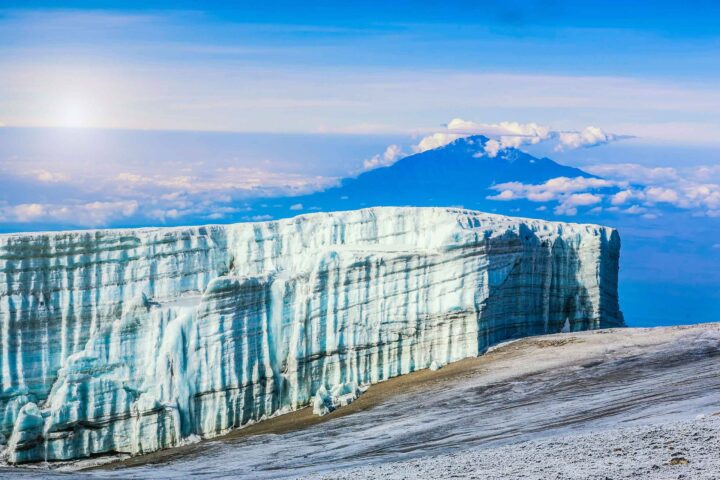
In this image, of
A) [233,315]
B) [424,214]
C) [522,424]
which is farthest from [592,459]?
[424,214]

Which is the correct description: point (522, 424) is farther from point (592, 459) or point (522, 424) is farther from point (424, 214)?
point (424, 214)

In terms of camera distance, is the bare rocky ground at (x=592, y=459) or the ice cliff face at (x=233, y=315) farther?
the ice cliff face at (x=233, y=315)

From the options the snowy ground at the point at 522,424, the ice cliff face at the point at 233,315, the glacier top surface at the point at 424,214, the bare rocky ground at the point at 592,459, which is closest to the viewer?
the bare rocky ground at the point at 592,459

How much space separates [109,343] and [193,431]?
5.81 metres

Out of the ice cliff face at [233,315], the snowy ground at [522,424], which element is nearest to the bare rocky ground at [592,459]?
the snowy ground at [522,424]

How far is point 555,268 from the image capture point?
57.6 m

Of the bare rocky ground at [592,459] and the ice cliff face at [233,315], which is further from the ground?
the ice cliff face at [233,315]

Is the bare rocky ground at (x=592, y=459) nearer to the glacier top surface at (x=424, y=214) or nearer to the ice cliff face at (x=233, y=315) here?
the ice cliff face at (x=233, y=315)

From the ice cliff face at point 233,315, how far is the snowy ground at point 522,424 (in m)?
2.04

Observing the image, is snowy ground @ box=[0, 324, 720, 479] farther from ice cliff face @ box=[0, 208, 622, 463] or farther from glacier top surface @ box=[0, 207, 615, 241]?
glacier top surface @ box=[0, 207, 615, 241]

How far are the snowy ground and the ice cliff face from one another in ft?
6.69

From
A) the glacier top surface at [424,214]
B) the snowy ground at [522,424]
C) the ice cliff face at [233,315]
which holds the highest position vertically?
the glacier top surface at [424,214]

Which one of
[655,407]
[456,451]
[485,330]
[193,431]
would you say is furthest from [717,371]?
[193,431]

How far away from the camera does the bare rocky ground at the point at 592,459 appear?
1198 inches
